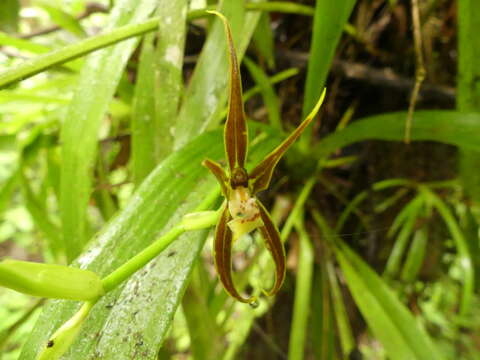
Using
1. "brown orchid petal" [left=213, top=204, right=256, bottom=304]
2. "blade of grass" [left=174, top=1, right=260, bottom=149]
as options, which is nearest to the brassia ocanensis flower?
"brown orchid petal" [left=213, top=204, right=256, bottom=304]

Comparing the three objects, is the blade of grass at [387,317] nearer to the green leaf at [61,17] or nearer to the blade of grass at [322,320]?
the blade of grass at [322,320]

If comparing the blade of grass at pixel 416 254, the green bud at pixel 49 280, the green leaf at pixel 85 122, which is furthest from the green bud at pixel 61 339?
the blade of grass at pixel 416 254

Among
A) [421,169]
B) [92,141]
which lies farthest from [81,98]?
[421,169]

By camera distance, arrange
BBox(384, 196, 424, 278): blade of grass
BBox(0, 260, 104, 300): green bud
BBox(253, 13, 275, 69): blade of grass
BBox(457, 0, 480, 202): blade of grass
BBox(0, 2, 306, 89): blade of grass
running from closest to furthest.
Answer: BBox(0, 260, 104, 300): green bud
BBox(0, 2, 306, 89): blade of grass
BBox(457, 0, 480, 202): blade of grass
BBox(253, 13, 275, 69): blade of grass
BBox(384, 196, 424, 278): blade of grass

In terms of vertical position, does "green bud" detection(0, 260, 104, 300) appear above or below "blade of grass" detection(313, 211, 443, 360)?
above

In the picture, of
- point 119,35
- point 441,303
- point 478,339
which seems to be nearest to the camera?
point 119,35

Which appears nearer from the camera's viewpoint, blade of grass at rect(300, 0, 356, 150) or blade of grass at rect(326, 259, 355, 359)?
blade of grass at rect(300, 0, 356, 150)

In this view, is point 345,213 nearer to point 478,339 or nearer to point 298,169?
point 298,169

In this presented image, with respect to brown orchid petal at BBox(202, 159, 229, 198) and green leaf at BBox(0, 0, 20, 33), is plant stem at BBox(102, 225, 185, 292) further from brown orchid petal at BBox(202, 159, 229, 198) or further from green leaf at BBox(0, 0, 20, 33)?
green leaf at BBox(0, 0, 20, 33)
